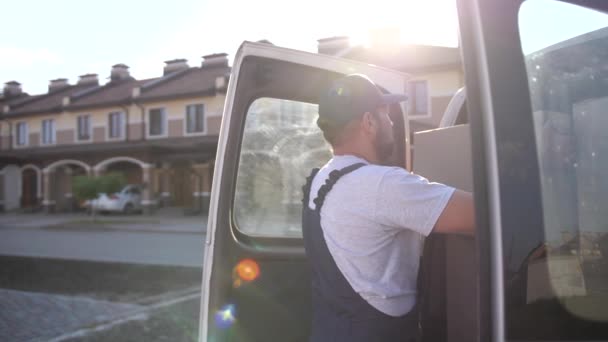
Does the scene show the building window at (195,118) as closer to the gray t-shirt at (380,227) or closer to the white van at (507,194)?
the white van at (507,194)

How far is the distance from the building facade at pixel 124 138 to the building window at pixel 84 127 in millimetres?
68

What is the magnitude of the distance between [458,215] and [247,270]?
1.14 metres

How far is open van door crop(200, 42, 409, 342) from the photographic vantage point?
7.45 feet

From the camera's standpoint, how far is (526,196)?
1250 mm

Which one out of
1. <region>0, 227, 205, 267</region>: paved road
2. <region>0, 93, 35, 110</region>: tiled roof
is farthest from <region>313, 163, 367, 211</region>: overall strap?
<region>0, 93, 35, 110</region>: tiled roof

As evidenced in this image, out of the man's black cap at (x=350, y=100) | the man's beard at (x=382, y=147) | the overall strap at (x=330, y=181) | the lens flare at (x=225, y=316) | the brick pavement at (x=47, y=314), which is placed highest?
the man's black cap at (x=350, y=100)

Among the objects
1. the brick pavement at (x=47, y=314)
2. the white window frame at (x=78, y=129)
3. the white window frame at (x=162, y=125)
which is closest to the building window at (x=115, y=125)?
the white window frame at (x=78, y=129)

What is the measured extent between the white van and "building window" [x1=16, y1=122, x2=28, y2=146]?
143ft

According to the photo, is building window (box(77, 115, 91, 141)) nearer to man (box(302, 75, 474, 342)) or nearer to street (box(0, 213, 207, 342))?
street (box(0, 213, 207, 342))

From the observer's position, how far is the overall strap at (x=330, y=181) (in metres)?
1.68

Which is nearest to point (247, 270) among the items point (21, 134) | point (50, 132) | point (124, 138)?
point (124, 138)

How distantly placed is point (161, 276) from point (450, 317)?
7958 mm

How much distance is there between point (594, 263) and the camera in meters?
1.45

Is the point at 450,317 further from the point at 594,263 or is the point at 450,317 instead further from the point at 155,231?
the point at 155,231
